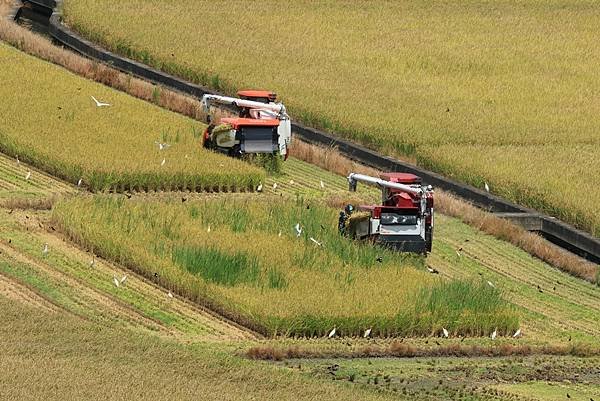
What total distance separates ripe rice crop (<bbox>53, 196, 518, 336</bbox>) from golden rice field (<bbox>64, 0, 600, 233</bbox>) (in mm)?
5184

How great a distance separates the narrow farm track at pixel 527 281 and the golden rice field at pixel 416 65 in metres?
1.78

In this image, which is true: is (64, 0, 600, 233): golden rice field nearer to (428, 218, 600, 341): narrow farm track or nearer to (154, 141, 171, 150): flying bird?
(428, 218, 600, 341): narrow farm track

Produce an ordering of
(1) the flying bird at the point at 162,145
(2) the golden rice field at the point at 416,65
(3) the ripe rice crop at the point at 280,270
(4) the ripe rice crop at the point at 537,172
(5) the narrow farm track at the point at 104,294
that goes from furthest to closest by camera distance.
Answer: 1. (2) the golden rice field at the point at 416,65
2. (1) the flying bird at the point at 162,145
3. (4) the ripe rice crop at the point at 537,172
4. (3) the ripe rice crop at the point at 280,270
5. (5) the narrow farm track at the point at 104,294

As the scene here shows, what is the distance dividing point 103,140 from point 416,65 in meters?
13.1

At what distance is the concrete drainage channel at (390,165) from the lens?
28219 mm

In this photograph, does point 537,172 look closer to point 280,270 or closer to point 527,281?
point 527,281

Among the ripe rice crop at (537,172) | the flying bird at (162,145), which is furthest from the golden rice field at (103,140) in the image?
the ripe rice crop at (537,172)

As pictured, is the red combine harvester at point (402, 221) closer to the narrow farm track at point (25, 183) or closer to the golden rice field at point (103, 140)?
the golden rice field at point (103, 140)

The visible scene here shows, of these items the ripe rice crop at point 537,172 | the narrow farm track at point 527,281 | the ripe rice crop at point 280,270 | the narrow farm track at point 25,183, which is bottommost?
the narrow farm track at point 25,183

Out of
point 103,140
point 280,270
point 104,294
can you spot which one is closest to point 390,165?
point 103,140

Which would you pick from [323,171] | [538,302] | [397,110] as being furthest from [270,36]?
[538,302]

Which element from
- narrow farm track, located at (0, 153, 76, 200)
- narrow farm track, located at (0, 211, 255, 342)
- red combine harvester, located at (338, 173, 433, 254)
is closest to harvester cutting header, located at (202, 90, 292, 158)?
narrow farm track, located at (0, 153, 76, 200)

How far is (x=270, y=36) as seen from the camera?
145 ft

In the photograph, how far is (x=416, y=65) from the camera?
137 ft
